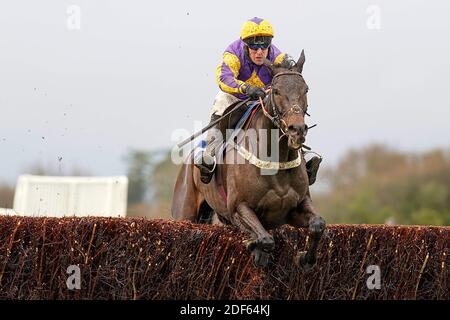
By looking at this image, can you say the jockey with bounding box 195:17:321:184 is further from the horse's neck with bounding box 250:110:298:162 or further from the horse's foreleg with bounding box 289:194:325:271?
the horse's foreleg with bounding box 289:194:325:271

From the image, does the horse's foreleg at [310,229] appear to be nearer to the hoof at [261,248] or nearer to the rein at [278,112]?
the hoof at [261,248]

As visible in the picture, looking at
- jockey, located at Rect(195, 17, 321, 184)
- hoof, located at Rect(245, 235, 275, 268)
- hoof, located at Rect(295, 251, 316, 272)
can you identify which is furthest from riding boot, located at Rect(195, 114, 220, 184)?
hoof, located at Rect(295, 251, 316, 272)

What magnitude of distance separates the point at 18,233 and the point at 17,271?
331 millimetres

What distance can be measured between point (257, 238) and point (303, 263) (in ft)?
1.74

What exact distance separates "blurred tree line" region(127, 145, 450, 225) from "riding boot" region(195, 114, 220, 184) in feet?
91.4

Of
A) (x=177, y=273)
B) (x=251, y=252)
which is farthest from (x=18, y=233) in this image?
(x=251, y=252)

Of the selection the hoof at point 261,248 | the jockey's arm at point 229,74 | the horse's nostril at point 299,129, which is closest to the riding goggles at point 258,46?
the jockey's arm at point 229,74

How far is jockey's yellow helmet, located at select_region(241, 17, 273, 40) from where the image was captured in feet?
28.2

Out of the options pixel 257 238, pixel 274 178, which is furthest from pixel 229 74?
pixel 257 238

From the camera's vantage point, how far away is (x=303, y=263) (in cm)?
804

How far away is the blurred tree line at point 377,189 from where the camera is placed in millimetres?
43281

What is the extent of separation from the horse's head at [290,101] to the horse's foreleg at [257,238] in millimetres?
807

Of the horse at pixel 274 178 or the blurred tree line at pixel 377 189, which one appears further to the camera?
the blurred tree line at pixel 377 189
